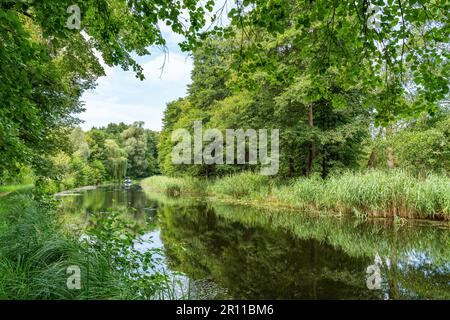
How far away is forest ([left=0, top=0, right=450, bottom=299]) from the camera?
332cm

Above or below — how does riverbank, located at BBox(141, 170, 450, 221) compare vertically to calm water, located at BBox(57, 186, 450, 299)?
above

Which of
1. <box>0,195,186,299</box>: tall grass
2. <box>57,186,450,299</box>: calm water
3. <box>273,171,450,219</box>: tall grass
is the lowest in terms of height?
<box>57,186,450,299</box>: calm water

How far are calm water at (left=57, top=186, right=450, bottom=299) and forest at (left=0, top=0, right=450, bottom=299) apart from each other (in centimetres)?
15

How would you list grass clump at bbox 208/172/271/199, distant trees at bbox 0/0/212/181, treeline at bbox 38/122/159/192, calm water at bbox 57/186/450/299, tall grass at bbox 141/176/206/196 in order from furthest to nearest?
treeline at bbox 38/122/159/192 < tall grass at bbox 141/176/206/196 < grass clump at bbox 208/172/271/199 < calm water at bbox 57/186/450/299 < distant trees at bbox 0/0/212/181

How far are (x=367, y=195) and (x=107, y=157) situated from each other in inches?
1656

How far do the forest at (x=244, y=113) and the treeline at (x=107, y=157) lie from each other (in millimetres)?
11043

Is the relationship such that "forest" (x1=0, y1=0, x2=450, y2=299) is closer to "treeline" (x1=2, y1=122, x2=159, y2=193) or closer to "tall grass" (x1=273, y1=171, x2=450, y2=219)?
"tall grass" (x1=273, y1=171, x2=450, y2=219)

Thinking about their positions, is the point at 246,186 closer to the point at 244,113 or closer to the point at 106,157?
the point at 244,113

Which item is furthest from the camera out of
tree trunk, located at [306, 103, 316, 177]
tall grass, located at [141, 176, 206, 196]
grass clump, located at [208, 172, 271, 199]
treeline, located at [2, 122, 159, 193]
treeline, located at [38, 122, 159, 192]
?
treeline, located at [38, 122, 159, 192]

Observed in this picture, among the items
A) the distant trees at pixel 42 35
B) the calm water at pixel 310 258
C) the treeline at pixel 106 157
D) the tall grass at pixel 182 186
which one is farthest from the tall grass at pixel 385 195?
the treeline at pixel 106 157

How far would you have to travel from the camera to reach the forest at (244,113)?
3.32 meters

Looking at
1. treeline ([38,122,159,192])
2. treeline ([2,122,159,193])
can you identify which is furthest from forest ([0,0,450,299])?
treeline ([38,122,159,192])
